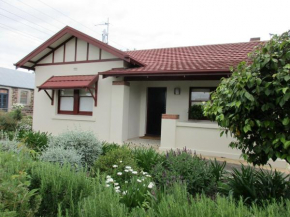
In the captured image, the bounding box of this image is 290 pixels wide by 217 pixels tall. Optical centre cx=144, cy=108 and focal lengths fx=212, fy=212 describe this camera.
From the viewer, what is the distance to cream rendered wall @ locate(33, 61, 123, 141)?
9.76m

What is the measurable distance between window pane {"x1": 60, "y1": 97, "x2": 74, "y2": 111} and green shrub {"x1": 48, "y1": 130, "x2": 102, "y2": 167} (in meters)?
5.38

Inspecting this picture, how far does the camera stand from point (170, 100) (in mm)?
9898

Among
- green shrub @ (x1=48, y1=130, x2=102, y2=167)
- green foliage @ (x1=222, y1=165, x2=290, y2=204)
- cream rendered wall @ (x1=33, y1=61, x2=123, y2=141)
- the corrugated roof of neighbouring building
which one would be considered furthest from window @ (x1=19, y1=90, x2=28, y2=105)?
green foliage @ (x1=222, y1=165, x2=290, y2=204)

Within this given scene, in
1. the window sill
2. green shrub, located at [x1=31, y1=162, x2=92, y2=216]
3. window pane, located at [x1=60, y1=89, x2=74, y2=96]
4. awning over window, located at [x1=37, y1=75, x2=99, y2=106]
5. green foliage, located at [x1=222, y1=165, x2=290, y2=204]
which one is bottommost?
green foliage, located at [x1=222, y1=165, x2=290, y2=204]

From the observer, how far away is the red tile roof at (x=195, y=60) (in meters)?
Result: 8.05

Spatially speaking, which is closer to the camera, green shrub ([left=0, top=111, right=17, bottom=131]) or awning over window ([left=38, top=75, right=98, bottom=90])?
awning over window ([left=38, top=75, right=98, bottom=90])

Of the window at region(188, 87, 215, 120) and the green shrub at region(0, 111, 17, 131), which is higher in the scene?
the window at region(188, 87, 215, 120)

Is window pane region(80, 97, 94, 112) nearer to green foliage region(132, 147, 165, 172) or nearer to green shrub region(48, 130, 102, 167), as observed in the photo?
green shrub region(48, 130, 102, 167)

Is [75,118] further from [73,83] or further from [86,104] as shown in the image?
[73,83]

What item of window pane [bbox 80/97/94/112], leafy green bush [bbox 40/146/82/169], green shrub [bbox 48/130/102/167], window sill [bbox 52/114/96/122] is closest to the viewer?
leafy green bush [bbox 40/146/82/169]

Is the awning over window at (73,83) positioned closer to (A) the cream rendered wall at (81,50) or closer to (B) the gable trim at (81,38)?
(A) the cream rendered wall at (81,50)

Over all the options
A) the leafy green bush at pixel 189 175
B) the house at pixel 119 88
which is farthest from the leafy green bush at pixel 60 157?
the house at pixel 119 88

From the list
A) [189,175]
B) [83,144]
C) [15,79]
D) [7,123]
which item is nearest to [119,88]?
[83,144]

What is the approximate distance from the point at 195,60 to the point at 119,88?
375 cm
